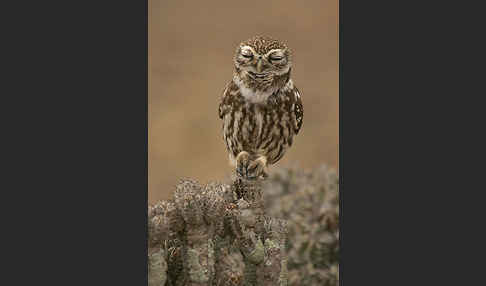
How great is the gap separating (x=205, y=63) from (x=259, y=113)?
55 cm

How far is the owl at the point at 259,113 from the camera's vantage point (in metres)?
5.55

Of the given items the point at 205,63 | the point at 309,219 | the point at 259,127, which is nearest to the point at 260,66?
the point at 205,63

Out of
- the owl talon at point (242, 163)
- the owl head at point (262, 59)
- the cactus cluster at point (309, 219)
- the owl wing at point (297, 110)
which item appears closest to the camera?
the owl head at point (262, 59)

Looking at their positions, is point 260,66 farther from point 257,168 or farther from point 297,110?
point 257,168

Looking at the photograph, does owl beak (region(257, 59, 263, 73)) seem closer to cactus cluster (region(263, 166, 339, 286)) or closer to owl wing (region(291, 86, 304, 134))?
owl wing (region(291, 86, 304, 134))

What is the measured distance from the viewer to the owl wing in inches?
229

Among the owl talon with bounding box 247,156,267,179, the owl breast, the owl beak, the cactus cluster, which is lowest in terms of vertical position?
the cactus cluster

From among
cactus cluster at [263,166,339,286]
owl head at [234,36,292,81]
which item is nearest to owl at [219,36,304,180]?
owl head at [234,36,292,81]

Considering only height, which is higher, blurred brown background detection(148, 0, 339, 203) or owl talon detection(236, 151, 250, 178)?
blurred brown background detection(148, 0, 339, 203)

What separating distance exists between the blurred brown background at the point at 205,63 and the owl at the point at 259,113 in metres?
0.09

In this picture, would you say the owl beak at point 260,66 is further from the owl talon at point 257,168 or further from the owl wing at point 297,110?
the owl talon at point 257,168

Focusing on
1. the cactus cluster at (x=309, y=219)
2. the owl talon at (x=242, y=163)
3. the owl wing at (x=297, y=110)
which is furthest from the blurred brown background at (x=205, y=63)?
the cactus cluster at (x=309, y=219)

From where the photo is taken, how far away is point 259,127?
5824 mm

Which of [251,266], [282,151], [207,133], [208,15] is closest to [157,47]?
[208,15]
